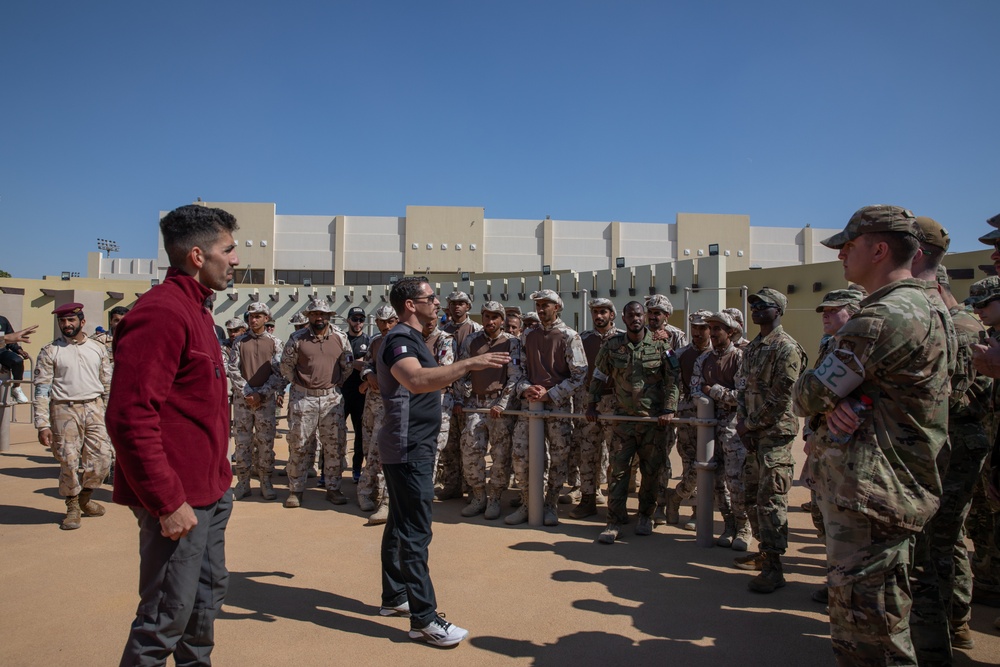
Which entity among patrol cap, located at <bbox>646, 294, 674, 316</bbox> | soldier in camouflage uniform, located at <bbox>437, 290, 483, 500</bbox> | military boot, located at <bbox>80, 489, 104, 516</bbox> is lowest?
military boot, located at <bbox>80, 489, 104, 516</bbox>

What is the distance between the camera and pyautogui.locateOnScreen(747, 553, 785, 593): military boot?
14.5 feet

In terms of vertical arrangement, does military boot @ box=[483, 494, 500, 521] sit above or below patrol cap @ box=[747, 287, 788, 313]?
below

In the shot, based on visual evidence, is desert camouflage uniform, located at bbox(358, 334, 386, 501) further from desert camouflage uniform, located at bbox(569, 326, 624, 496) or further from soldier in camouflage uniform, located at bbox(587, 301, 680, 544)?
soldier in camouflage uniform, located at bbox(587, 301, 680, 544)

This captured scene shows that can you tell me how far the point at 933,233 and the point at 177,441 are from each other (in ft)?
12.5

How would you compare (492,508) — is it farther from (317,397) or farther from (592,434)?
(317,397)

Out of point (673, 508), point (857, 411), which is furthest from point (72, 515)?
point (857, 411)

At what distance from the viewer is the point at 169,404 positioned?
2400 millimetres

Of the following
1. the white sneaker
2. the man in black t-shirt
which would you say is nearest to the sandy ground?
the white sneaker

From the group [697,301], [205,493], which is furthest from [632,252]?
[205,493]

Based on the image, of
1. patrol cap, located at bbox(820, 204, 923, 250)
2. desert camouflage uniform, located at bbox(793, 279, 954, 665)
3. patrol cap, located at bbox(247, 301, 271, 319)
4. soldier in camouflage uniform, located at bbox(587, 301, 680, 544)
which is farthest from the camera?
patrol cap, located at bbox(247, 301, 271, 319)

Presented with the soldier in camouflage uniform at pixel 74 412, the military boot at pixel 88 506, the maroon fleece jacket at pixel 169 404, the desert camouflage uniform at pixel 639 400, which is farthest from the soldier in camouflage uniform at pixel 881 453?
the military boot at pixel 88 506

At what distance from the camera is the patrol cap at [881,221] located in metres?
2.59

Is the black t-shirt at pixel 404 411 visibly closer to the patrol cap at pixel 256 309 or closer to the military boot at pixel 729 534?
the military boot at pixel 729 534

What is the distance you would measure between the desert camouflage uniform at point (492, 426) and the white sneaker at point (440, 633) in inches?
120
